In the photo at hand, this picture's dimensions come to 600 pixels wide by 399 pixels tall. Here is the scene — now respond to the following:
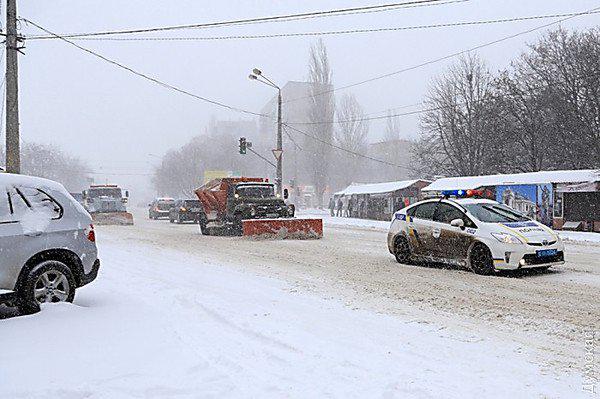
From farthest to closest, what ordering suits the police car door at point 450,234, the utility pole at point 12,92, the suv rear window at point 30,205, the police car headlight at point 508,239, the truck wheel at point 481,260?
1. the utility pole at point 12,92
2. the police car door at point 450,234
3. the truck wheel at point 481,260
4. the police car headlight at point 508,239
5. the suv rear window at point 30,205

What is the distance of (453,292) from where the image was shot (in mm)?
8406

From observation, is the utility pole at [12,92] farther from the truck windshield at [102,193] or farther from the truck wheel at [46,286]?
the truck windshield at [102,193]

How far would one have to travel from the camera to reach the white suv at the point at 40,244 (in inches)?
253

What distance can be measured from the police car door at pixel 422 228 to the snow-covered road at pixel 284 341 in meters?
1.80

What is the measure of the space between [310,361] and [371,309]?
2.58 metres

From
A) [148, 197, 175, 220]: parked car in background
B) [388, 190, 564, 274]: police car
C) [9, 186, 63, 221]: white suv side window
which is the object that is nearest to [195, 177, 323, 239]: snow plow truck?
[388, 190, 564, 274]: police car

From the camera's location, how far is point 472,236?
34.0 ft

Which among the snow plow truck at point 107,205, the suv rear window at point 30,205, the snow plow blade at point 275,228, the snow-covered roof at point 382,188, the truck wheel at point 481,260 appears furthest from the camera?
the snow-covered roof at point 382,188

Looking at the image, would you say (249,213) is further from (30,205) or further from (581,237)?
(30,205)

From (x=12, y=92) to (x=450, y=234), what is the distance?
407 inches

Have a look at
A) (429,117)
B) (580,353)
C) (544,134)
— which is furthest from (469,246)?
(429,117)

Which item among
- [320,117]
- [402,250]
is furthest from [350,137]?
[402,250]

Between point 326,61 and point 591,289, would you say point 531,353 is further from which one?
point 326,61

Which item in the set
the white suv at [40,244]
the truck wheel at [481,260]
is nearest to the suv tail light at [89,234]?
the white suv at [40,244]
